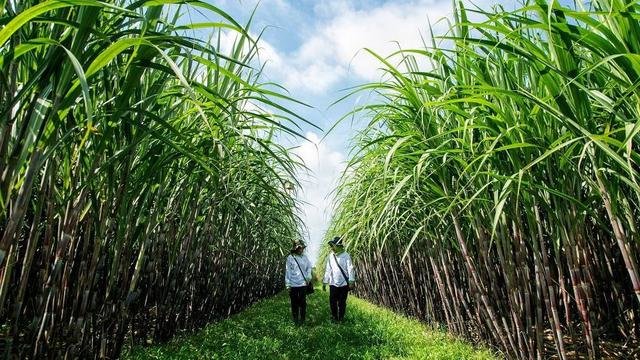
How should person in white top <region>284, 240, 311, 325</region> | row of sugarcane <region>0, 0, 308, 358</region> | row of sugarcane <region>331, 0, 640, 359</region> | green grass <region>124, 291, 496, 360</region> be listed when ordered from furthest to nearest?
1. person in white top <region>284, 240, 311, 325</region>
2. green grass <region>124, 291, 496, 360</region>
3. row of sugarcane <region>331, 0, 640, 359</region>
4. row of sugarcane <region>0, 0, 308, 358</region>

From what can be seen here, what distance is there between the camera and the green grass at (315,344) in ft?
12.0

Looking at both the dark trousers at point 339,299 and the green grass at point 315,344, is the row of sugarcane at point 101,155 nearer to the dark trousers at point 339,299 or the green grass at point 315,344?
the green grass at point 315,344

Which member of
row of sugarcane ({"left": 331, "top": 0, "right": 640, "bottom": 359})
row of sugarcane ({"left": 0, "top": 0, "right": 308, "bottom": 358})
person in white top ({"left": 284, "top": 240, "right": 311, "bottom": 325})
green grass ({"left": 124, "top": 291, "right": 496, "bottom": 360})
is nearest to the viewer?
row of sugarcane ({"left": 0, "top": 0, "right": 308, "bottom": 358})

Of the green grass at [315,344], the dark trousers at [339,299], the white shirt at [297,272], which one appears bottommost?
the green grass at [315,344]

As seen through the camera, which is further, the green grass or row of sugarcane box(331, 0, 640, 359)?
the green grass

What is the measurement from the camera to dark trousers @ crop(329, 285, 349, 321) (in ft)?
22.4

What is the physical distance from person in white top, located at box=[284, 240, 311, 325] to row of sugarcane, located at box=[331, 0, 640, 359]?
319 cm

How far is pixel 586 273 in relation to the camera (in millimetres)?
2271

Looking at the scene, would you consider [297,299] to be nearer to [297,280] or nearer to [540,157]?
[297,280]

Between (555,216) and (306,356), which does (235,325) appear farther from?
(555,216)

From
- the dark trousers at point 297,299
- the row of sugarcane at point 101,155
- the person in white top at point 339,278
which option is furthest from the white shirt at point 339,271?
the row of sugarcane at point 101,155

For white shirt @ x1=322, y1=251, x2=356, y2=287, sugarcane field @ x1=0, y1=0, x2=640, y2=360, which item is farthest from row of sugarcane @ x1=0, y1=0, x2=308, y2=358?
white shirt @ x1=322, y1=251, x2=356, y2=287

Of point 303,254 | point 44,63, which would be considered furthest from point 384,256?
point 44,63

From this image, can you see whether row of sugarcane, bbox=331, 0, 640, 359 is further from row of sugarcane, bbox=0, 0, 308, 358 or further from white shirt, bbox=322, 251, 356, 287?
white shirt, bbox=322, 251, 356, 287
